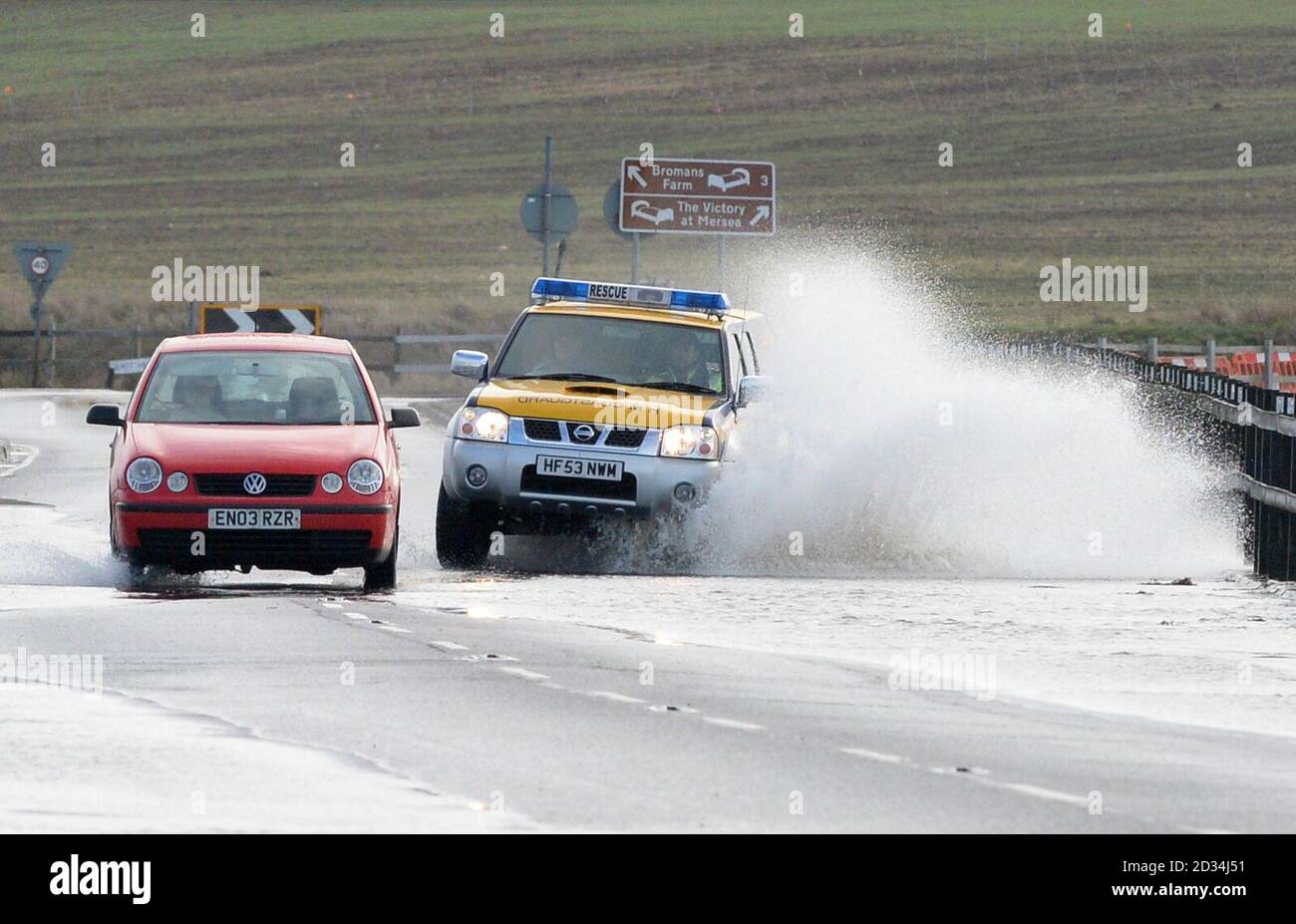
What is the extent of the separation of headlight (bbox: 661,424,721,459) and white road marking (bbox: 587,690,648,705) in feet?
18.1

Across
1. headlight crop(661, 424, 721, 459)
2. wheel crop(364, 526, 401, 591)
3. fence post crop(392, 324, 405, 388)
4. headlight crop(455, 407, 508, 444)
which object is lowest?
wheel crop(364, 526, 401, 591)

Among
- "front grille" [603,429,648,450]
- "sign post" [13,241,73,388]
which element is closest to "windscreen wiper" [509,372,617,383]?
"front grille" [603,429,648,450]

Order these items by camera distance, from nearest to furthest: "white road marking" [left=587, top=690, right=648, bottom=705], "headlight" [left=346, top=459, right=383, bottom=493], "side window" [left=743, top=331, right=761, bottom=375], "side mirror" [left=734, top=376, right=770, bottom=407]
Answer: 1. "white road marking" [left=587, top=690, right=648, bottom=705]
2. "headlight" [left=346, top=459, right=383, bottom=493]
3. "side mirror" [left=734, top=376, right=770, bottom=407]
4. "side window" [left=743, top=331, right=761, bottom=375]

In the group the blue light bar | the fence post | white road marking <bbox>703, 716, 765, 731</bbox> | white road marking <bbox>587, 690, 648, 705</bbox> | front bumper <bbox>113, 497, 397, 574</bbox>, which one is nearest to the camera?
white road marking <bbox>703, 716, 765, 731</bbox>

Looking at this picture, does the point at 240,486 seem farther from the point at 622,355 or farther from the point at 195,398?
the point at 622,355

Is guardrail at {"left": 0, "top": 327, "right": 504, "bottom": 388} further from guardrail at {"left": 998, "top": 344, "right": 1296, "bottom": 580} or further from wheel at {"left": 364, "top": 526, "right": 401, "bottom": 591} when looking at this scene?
wheel at {"left": 364, "top": 526, "right": 401, "bottom": 591}

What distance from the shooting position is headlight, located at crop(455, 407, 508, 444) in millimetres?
16438

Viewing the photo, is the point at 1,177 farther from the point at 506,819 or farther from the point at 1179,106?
the point at 506,819

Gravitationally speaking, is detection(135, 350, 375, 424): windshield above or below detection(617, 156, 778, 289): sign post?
below

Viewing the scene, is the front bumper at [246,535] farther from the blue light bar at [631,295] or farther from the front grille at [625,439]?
the blue light bar at [631,295]

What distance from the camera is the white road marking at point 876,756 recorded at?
9.27 meters

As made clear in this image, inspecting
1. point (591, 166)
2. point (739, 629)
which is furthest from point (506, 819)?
point (591, 166)

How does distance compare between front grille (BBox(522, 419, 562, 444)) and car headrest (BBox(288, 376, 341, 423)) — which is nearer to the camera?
car headrest (BBox(288, 376, 341, 423))
